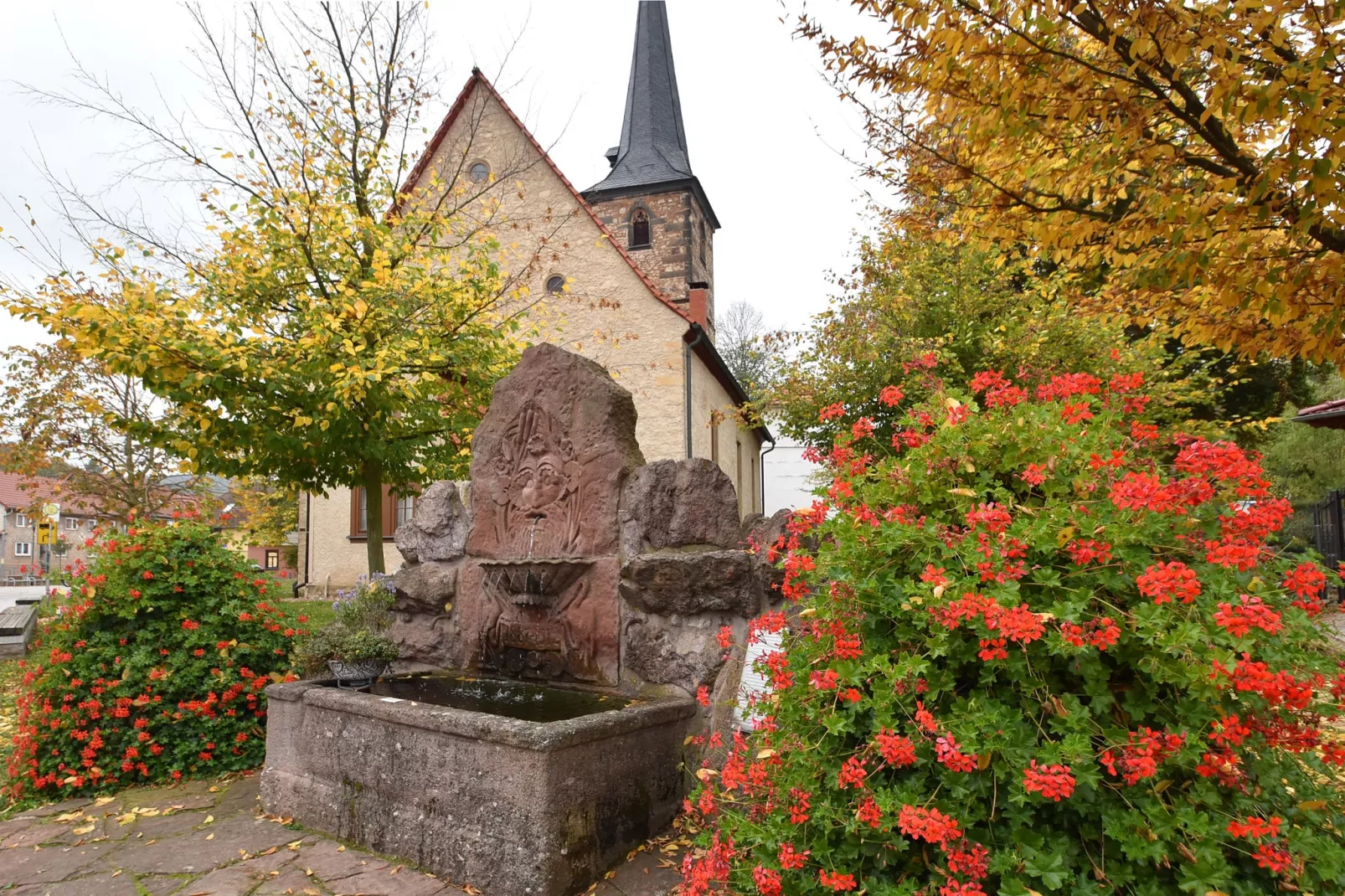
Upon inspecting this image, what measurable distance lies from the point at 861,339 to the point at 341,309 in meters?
6.30

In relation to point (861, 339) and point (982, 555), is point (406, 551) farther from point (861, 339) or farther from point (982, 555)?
point (861, 339)

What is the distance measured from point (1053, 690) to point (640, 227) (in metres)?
19.2

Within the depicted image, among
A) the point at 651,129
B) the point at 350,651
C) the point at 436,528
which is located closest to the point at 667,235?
the point at 651,129

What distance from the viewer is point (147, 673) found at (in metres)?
4.02

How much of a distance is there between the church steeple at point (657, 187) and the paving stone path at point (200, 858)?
14.9m

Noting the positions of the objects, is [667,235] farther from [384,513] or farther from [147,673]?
[147,673]

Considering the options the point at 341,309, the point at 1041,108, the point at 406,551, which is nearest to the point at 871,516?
the point at 1041,108

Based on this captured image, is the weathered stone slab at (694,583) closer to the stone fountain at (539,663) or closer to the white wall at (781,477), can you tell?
the stone fountain at (539,663)

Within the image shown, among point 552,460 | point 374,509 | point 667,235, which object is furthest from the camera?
point 667,235

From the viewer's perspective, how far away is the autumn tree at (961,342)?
27.3 feet

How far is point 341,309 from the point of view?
20.1 feet

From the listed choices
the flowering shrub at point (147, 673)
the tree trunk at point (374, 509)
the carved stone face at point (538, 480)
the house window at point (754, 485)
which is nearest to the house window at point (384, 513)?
the tree trunk at point (374, 509)

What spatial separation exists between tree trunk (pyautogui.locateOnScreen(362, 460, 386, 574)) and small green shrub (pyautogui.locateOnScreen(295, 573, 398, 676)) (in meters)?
2.59

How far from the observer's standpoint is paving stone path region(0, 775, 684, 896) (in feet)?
8.98
